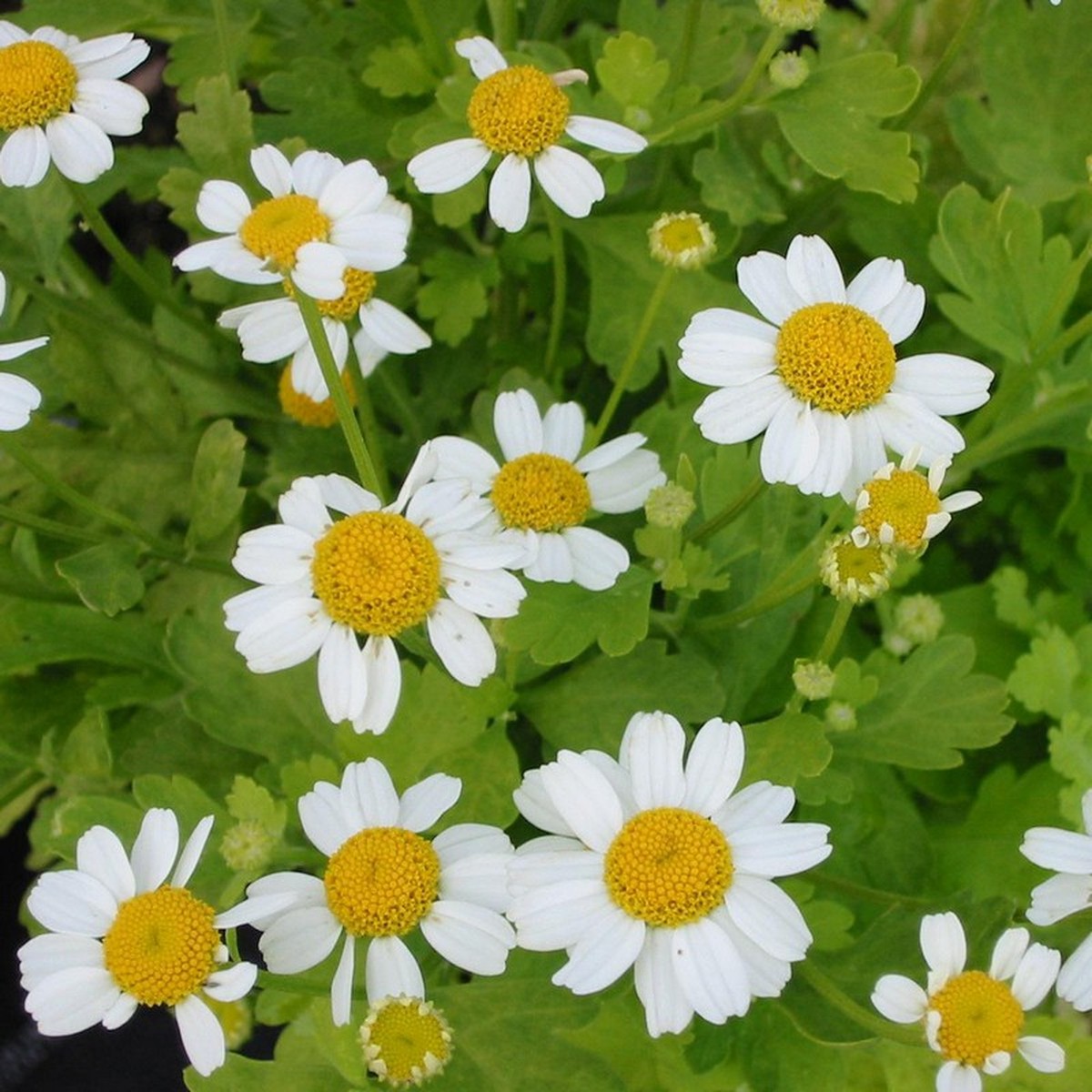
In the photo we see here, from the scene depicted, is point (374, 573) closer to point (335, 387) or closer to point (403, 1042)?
point (335, 387)

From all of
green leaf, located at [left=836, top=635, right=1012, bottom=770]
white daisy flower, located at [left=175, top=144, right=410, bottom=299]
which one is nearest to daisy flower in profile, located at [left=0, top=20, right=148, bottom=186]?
white daisy flower, located at [left=175, top=144, right=410, bottom=299]

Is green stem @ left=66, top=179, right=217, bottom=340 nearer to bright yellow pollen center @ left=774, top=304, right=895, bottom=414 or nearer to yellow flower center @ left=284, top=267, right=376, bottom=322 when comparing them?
yellow flower center @ left=284, top=267, right=376, bottom=322

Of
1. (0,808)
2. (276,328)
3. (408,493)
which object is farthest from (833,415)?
(0,808)

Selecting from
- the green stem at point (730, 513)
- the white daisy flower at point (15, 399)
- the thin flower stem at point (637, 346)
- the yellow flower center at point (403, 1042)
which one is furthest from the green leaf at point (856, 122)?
the yellow flower center at point (403, 1042)

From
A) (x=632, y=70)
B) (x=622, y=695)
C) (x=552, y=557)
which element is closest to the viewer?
(x=552, y=557)

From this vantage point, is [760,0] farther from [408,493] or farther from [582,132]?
[408,493]

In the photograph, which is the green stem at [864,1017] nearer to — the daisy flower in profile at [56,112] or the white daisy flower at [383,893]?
the white daisy flower at [383,893]

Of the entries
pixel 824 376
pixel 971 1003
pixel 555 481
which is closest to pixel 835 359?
pixel 824 376
